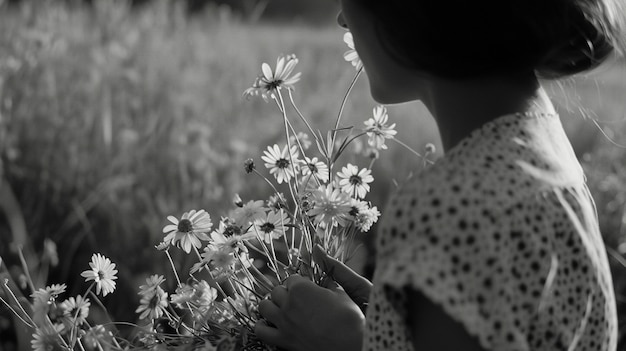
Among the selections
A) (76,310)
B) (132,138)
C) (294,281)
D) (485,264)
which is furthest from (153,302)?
(132,138)

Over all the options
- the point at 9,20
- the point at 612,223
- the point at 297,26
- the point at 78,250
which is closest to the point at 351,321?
the point at 78,250

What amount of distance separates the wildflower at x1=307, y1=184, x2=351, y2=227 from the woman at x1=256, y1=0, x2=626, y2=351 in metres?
0.13

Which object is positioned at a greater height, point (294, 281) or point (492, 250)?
point (492, 250)

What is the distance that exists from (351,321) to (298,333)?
70 mm

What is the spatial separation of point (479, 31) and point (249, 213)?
424 mm

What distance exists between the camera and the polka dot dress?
0.84 meters

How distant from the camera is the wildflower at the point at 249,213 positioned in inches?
46.0

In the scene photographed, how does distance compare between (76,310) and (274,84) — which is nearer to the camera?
(76,310)

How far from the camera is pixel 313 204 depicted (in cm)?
120

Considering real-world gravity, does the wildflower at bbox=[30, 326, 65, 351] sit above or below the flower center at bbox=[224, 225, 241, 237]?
below

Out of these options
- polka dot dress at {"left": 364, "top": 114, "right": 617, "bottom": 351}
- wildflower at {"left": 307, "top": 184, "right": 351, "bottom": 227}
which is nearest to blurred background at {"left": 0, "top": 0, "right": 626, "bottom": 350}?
wildflower at {"left": 307, "top": 184, "right": 351, "bottom": 227}

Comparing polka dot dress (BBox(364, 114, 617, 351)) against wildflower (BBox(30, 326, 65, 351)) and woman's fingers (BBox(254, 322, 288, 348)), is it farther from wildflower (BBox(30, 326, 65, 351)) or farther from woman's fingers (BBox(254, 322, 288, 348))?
wildflower (BBox(30, 326, 65, 351))

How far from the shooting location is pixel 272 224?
47.6 inches

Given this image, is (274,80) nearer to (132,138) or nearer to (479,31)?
(479,31)
